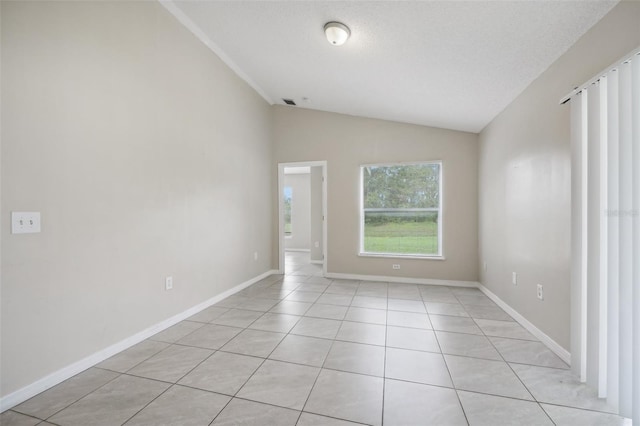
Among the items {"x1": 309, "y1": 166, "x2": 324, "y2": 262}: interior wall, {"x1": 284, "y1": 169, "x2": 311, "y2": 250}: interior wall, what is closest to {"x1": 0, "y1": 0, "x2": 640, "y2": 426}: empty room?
{"x1": 309, "y1": 166, "x2": 324, "y2": 262}: interior wall

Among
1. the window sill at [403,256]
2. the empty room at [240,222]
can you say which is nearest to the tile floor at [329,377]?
the empty room at [240,222]

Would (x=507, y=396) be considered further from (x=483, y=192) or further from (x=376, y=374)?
(x=483, y=192)

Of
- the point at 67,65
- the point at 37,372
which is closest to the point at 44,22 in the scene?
the point at 67,65

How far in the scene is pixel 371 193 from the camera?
456 centimetres

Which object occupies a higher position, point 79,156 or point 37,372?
point 79,156

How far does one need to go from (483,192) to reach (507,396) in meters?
2.87

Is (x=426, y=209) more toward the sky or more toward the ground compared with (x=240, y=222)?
more toward the sky

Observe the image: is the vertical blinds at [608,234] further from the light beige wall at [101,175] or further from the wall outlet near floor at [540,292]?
the light beige wall at [101,175]

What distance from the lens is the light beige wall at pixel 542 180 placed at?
67.5 inches

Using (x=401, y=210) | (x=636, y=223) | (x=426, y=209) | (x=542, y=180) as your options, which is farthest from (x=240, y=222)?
(x=636, y=223)

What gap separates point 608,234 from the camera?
1558mm

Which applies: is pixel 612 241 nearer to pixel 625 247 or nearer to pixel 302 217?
pixel 625 247

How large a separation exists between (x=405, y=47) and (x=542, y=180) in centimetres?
171

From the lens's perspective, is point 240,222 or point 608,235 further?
point 240,222
